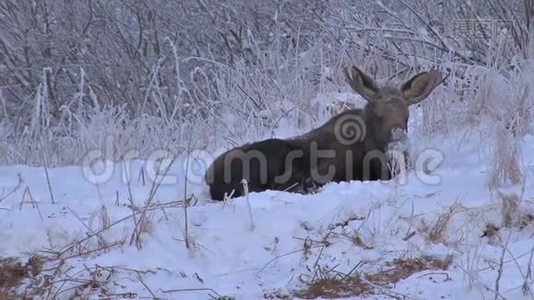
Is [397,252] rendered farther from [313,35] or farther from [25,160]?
[313,35]

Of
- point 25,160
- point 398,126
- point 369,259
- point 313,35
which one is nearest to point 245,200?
point 369,259

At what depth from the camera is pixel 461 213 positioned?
538cm

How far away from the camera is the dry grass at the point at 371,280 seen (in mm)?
4707

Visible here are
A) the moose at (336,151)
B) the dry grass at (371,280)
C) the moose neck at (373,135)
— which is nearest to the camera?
the dry grass at (371,280)

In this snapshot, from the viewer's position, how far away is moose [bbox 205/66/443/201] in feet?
22.0

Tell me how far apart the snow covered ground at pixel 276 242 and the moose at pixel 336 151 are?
0.81 meters

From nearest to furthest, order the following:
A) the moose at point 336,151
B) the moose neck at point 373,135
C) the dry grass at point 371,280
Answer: the dry grass at point 371,280 → the moose at point 336,151 → the moose neck at point 373,135

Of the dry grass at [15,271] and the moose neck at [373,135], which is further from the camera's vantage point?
the moose neck at [373,135]

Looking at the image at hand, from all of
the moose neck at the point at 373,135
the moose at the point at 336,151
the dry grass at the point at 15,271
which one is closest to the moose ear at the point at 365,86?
the moose at the point at 336,151

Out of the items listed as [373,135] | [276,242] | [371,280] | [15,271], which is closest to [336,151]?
[373,135]

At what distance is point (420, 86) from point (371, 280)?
8.30 feet

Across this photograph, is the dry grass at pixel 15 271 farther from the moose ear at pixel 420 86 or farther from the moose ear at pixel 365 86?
the moose ear at pixel 420 86

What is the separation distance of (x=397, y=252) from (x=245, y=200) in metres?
0.99

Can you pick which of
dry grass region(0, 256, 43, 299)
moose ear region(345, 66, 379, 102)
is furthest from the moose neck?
dry grass region(0, 256, 43, 299)
